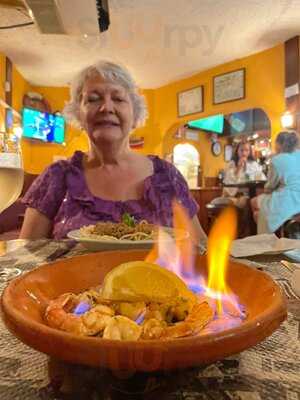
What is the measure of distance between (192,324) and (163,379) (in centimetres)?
4

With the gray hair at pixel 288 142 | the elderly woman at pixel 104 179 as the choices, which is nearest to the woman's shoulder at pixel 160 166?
the elderly woman at pixel 104 179

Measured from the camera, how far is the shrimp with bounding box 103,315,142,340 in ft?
0.70

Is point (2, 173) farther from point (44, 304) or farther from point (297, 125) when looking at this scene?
point (297, 125)

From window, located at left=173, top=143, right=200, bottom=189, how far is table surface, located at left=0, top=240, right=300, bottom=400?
20.4 ft

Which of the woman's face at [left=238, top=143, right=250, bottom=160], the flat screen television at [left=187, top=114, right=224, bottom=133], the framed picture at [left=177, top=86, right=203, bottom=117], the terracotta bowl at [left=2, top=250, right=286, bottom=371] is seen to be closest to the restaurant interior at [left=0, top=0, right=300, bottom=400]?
the terracotta bowl at [left=2, top=250, right=286, bottom=371]

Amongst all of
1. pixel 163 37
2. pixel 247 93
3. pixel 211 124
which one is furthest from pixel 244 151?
pixel 163 37

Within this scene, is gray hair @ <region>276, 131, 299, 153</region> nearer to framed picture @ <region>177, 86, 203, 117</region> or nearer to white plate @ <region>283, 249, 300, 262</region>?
framed picture @ <region>177, 86, 203, 117</region>

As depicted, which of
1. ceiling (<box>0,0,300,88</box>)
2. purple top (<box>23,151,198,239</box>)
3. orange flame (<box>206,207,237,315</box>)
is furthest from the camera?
ceiling (<box>0,0,300,88</box>)

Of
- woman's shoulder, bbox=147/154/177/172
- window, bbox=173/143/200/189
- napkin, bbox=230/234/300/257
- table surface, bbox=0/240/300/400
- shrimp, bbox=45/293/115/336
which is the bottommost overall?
table surface, bbox=0/240/300/400

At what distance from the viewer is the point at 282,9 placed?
2969 mm

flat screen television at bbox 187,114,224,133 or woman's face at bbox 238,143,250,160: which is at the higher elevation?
flat screen television at bbox 187,114,224,133

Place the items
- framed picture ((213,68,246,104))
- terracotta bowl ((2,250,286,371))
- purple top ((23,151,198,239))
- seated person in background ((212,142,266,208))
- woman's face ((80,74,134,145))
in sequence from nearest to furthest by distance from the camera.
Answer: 1. terracotta bowl ((2,250,286,371))
2. purple top ((23,151,198,239))
3. woman's face ((80,74,134,145))
4. seated person in background ((212,142,266,208))
5. framed picture ((213,68,246,104))

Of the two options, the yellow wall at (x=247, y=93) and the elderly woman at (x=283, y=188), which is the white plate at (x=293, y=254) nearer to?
the elderly woman at (x=283, y=188)

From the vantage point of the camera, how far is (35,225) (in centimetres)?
119
